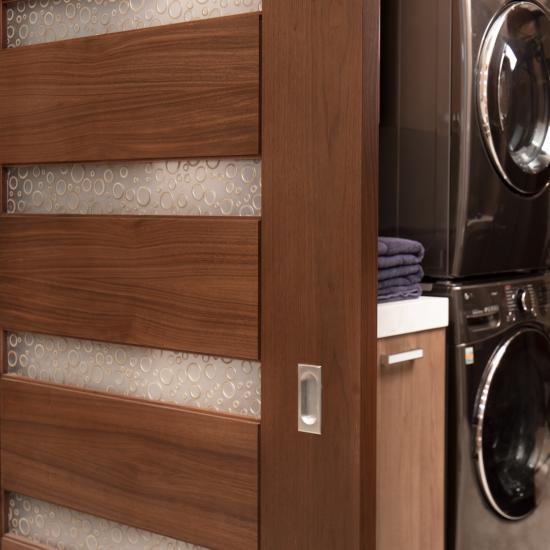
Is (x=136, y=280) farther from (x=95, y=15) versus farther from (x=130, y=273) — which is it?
(x=95, y=15)

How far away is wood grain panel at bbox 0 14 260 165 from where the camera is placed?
4.75ft

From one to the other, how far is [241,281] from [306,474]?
1.09ft

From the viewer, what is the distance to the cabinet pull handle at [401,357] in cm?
166

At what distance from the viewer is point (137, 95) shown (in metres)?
1.56

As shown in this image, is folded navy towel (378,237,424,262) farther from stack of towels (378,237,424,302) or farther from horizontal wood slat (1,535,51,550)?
horizontal wood slat (1,535,51,550)

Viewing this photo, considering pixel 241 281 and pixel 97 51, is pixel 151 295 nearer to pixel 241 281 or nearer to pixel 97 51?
pixel 241 281

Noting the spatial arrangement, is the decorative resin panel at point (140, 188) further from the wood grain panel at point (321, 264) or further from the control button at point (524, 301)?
the control button at point (524, 301)

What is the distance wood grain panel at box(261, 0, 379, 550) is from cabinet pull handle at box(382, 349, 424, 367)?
0.29m

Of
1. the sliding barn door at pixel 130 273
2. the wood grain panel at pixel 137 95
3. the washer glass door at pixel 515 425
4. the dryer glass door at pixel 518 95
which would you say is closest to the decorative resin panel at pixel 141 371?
the sliding barn door at pixel 130 273

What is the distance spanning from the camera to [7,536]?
6.15ft

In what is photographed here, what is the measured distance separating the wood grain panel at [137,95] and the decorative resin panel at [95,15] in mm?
45

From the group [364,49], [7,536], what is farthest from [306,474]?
[7,536]

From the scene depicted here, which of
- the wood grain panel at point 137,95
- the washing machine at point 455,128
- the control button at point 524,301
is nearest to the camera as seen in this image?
the wood grain panel at point 137,95

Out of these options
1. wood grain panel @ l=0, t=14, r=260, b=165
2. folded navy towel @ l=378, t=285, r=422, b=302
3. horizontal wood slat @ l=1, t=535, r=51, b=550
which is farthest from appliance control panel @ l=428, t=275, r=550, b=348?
horizontal wood slat @ l=1, t=535, r=51, b=550
